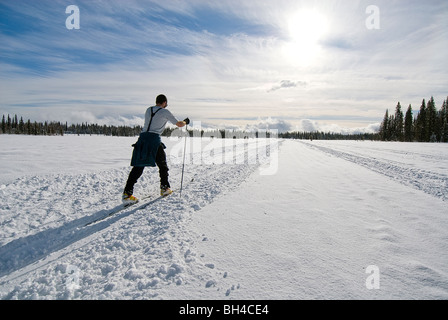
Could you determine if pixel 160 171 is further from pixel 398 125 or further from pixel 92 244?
pixel 398 125

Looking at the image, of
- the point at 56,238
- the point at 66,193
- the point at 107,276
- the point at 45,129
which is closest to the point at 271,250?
the point at 107,276

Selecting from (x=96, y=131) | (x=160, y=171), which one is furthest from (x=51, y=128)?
(x=160, y=171)

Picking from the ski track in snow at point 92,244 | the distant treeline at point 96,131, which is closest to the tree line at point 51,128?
the distant treeline at point 96,131

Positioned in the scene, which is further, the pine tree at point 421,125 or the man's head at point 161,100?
the pine tree at point 421,125

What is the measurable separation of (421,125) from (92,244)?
82276mm

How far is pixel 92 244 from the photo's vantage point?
319 cm

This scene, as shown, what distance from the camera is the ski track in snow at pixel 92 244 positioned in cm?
228

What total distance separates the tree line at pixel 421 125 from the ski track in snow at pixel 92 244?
251 feet

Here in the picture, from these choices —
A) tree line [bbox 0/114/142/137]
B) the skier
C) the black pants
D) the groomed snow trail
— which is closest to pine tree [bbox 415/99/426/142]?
the groomed snow trail

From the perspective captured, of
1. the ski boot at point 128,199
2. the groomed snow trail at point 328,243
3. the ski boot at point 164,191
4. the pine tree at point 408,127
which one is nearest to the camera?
the groomed snow trail at point 328,243

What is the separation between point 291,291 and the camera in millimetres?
2164

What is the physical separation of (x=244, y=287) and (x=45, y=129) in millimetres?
129828

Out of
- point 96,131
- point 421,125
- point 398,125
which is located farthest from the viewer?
point 96,131

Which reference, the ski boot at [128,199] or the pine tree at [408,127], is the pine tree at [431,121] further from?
the ski boot at [128,199]
